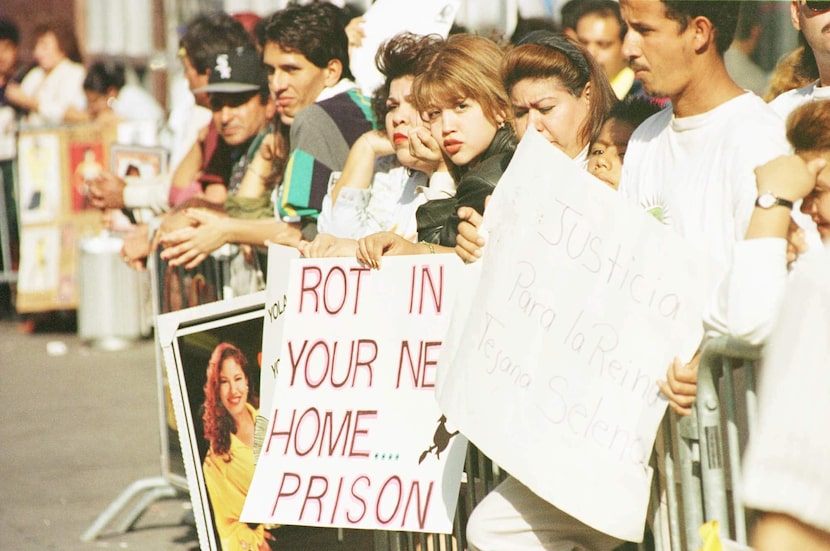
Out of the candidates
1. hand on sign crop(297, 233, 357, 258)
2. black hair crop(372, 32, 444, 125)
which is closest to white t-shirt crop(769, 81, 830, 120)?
black hair crop(372, 32, 444, 125)

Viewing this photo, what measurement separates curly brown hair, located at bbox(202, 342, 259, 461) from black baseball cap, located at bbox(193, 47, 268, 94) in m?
2.03

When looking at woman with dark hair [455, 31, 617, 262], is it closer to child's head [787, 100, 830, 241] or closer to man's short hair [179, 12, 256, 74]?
child's head [787, 100, 830, 241]

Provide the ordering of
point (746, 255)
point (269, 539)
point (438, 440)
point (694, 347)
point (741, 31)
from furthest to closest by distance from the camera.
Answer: point (741, 31)
point (269, 539)
point (438, 440)
point (694, 347)
point (746, 255)

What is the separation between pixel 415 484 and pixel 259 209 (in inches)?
93.4

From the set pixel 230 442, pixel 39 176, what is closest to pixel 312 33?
pixel 230 442

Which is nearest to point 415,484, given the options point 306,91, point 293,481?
point 293,481

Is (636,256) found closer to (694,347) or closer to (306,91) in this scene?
(694,347)

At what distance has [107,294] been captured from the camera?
1148cm

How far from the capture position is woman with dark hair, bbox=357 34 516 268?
416 cm

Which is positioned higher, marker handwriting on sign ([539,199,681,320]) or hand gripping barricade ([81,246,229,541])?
marker handwriting on sign ([539,199,681,320])

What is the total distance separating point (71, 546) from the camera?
611cm

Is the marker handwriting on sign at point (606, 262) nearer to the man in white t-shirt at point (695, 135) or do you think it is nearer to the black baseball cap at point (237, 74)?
the man in white t-shirt at point (695, 135)

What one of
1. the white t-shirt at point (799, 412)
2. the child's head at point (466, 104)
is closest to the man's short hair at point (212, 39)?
the child's head at point (466, 104)

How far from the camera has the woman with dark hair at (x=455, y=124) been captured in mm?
4156
